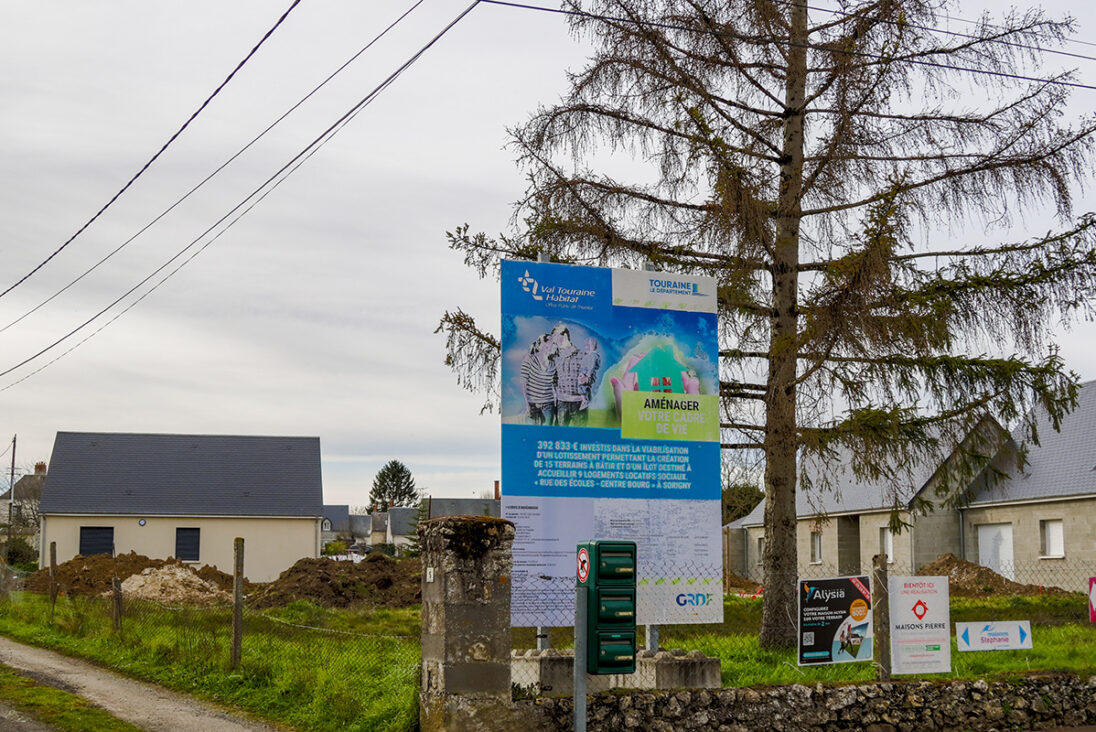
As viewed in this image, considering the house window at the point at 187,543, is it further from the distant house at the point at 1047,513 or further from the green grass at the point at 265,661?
the distant house at the point at 1047,513

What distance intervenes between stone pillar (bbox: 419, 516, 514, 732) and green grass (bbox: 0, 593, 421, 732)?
24.5 inches

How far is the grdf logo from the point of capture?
1059cm

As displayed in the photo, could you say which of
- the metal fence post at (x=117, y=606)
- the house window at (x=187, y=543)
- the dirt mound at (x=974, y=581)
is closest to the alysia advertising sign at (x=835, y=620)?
the metal fence post at (x=117, y=606)

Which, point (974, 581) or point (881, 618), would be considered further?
point (974, 581)

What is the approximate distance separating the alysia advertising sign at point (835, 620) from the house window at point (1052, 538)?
81.5ft

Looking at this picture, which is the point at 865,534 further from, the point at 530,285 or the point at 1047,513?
the point at 530,285

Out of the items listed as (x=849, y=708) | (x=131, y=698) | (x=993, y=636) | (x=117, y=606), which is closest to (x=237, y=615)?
(x=131, y=698)

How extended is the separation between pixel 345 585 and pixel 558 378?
27739 millimetres

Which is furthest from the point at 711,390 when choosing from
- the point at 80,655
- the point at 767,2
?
the point at 80,655

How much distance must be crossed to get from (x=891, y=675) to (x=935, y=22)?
8285 mm

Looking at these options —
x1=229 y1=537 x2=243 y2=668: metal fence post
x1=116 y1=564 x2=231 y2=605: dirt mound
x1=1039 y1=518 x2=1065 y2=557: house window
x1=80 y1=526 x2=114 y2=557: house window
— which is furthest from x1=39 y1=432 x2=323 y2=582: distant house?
x1=229 y1=537 x2=243 y2=668: metal fence post

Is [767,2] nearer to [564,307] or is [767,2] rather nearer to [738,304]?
[738,304]

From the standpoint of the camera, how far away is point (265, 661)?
1262 cm

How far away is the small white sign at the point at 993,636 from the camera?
36.6ft
